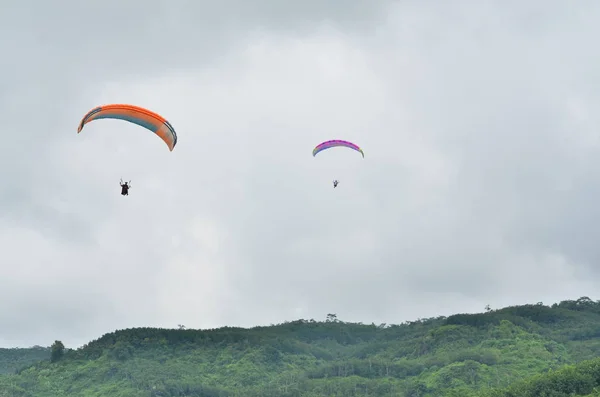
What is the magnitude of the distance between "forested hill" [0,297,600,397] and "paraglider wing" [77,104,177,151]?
288 ft

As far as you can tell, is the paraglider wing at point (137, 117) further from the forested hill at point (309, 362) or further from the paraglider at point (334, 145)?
the forested hill at point (309, 362)

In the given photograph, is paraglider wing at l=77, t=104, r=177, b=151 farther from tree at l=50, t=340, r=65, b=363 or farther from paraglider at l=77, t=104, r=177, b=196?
tree at l=50, t=340, r=65, b=363

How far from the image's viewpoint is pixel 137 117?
194 feet

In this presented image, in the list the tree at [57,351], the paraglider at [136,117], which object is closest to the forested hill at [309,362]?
the tree at [57,351]

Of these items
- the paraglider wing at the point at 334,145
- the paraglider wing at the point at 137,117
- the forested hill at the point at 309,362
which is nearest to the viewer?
the paraglider wing at the point at 137,117

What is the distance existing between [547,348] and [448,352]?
20651 millimetres

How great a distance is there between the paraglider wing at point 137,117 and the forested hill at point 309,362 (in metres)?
87.7

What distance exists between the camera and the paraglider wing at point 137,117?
58094mm

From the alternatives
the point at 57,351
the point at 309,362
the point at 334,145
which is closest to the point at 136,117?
the point at 334,145

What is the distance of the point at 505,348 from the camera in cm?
16275

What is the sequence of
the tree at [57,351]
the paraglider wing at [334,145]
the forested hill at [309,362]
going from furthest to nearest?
the tree at [57,351] < the forested hill at [309,362] < the paraglider wing at [334,145]

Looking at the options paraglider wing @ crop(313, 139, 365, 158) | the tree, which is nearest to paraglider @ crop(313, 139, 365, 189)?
paraglider wing @ crop(313, 139, 365, 158)

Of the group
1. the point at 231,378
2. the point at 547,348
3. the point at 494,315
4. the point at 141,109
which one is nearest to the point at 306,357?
the point at 231,378

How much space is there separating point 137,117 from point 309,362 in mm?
141586
